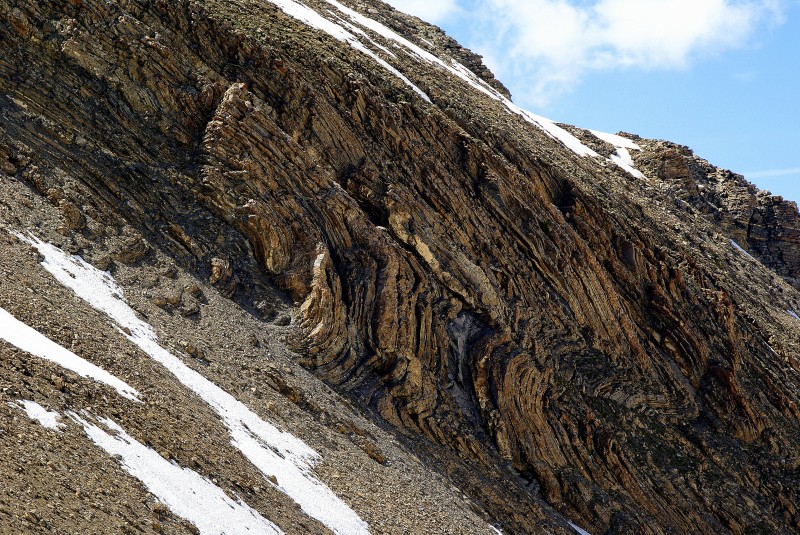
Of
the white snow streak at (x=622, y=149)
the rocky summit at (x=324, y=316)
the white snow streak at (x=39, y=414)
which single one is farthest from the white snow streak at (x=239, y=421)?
the white snow streak at (x=622, y=149)

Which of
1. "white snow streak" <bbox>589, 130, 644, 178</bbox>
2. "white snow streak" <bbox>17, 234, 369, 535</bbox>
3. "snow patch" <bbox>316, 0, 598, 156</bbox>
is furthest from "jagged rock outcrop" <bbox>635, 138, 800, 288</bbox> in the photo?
"white snow streak" <bbox>17, 234, 369, 535</bbox>

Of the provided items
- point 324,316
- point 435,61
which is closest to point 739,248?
point 435,61

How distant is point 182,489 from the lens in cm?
1605

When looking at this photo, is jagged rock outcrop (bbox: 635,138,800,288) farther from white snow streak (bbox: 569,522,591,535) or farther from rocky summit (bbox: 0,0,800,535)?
white snow streak (bbox: 569,522,591,535)

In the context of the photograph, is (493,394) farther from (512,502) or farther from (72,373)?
(72,373)

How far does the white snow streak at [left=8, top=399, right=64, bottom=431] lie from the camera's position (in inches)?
583

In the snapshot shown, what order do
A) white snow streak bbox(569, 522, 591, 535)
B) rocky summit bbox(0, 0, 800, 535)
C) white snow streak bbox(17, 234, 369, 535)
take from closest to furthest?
1. rocky summit bbox(0, 0, 800, 535)
2. white snow streak bbox(17, 234, 369, 535)
3. white snow streak bbox(569, 522, 591, 535)

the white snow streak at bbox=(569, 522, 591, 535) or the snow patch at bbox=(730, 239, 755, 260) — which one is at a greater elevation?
the snow patch at bbox=(730, 239, 755, 260)

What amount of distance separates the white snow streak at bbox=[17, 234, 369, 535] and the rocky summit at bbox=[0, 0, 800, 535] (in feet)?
0.32

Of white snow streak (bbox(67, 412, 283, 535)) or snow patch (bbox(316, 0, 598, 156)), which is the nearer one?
white snow streak (bbox(67, 412, 283, 535))

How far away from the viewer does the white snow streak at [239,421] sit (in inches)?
789

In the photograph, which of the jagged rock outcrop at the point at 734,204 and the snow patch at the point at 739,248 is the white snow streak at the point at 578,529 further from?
the jagged rock outcrop at the point at 734,204

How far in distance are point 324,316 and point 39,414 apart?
13438 mm

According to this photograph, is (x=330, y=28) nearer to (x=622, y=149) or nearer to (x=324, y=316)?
(x=324, y=316)
